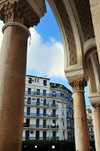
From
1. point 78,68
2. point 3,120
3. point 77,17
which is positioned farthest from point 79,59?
point 3,120

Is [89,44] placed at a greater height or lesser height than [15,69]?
greater

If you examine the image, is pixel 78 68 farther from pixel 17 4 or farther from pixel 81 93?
pixel 17 4

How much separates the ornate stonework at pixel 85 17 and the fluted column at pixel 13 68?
14.9 ft

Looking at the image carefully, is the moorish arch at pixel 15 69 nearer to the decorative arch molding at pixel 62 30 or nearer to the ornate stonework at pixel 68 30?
the decorative arch molding at pixel 62 30

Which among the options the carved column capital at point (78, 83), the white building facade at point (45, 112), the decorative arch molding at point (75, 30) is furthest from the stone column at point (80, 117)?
the white building facade at point (45, 112)

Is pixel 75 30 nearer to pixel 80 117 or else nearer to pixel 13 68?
pixel 80 117

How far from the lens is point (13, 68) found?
9.87 feet

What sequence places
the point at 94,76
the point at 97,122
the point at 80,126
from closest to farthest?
the point at 80,126
the point at 97,122
the point at 94,76

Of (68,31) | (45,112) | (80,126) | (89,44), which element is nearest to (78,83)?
(80,126)

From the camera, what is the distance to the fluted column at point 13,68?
2584 millimetres

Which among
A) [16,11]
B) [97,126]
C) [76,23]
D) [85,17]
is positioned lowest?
[97,126]

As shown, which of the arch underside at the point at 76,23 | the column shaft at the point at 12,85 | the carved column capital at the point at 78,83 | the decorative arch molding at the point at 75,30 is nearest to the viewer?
the column shaft at the point at 12,85

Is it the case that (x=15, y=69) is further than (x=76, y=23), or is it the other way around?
(x=76, y=23)

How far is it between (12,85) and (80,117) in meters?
4.45
